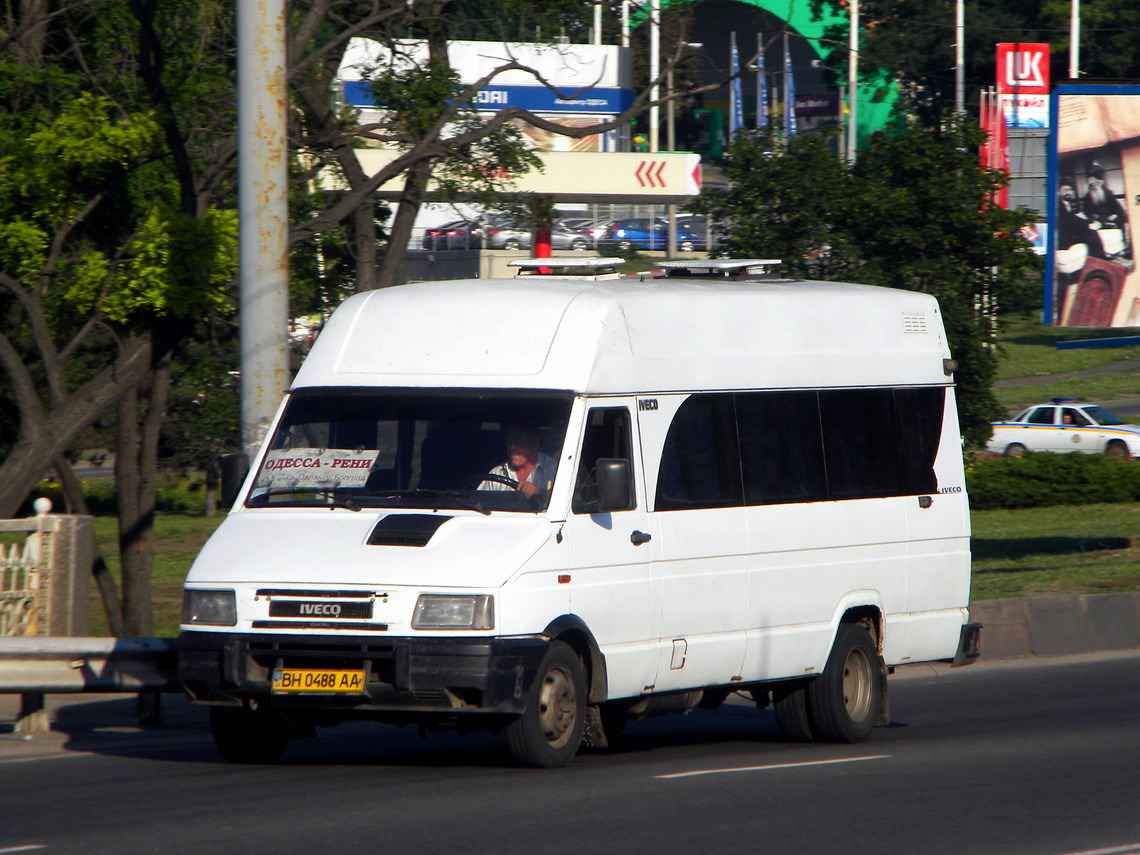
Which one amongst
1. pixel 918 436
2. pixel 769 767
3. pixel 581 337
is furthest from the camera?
pixel 918 436

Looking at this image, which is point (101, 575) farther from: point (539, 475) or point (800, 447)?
point (539, 475)

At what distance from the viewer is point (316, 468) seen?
9.05m

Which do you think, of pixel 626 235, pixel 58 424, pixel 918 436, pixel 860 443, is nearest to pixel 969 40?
pixel 626 235

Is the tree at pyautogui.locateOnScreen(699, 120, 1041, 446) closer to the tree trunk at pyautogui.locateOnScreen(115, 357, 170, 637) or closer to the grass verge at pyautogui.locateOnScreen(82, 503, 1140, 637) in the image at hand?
the grass verge at pyautogui.locateOnScreen(82, 503, 1140, 637)

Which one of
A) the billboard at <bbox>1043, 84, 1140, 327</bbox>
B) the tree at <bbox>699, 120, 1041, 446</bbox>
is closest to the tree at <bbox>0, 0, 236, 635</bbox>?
the billboard at <bbox>1043, 84, 1140, 327</bbox>

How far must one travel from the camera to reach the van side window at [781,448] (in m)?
10.1

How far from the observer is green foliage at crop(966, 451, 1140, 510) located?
3472cm

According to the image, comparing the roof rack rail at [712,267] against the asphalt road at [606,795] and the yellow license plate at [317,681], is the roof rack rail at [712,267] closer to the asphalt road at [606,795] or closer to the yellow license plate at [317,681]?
the asphalt road at [606,795]

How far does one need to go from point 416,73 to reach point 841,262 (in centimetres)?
1122

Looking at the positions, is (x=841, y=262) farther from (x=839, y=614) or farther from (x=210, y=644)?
(x=210, y=644)

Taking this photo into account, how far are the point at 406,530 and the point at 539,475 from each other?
0.79 meters

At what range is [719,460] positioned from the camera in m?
9.78

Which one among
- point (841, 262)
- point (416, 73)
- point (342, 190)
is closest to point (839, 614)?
point (416, 73)

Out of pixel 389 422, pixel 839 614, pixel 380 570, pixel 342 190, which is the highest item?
pixel 342 190
